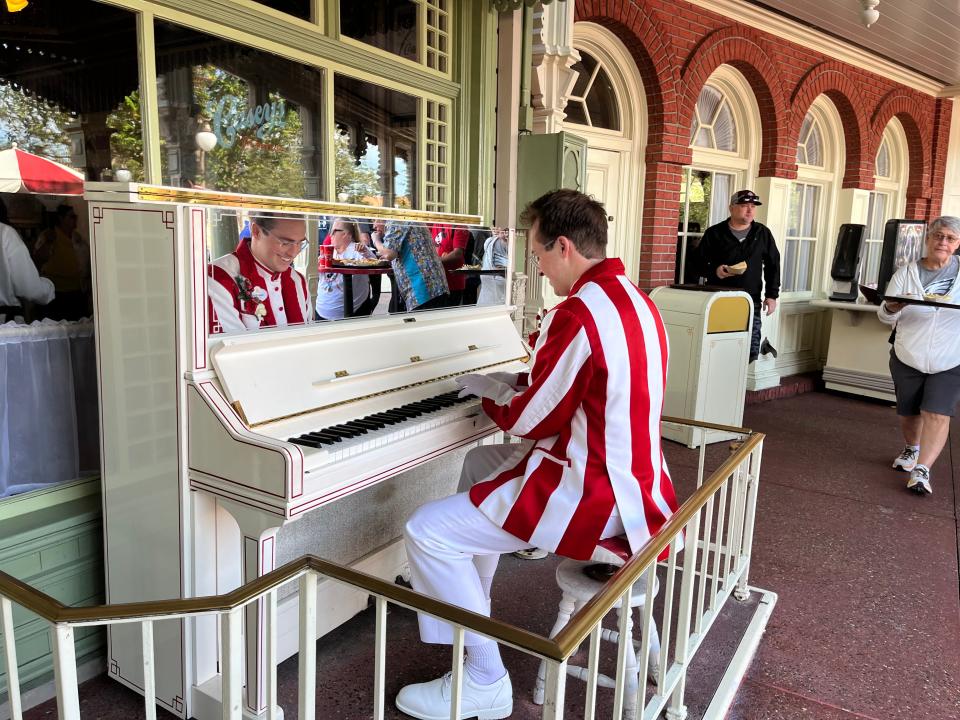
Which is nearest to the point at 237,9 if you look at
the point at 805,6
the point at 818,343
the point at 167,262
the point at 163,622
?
the point at 167,262

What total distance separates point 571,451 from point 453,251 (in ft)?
4.00

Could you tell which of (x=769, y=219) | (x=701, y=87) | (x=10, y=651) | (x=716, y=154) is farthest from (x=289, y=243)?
(x=769, y=219)

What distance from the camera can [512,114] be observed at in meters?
3.67

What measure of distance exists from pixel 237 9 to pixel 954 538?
4.15 metres

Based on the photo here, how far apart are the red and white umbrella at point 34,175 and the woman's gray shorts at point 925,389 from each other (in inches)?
178

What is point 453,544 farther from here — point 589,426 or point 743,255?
point 743,255

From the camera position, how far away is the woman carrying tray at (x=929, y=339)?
4293 millimetres

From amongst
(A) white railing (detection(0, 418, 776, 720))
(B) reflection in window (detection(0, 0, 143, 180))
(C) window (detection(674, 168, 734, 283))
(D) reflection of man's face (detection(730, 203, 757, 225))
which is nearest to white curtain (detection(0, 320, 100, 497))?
(B) reflection in window (detection(0, 0, 143, 180))

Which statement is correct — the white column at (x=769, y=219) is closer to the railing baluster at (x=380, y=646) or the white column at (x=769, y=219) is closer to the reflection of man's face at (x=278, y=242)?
the reflection of man's face at (x=278, y=242)

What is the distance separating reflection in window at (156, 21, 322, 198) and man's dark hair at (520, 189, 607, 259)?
4.26ft

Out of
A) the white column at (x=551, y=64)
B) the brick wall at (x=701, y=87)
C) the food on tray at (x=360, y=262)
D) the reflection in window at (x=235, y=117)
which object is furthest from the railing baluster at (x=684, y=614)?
the brick wall at (x=701, y=87)

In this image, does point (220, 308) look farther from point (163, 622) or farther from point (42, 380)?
point (163, 622)

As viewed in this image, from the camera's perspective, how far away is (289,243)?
2246mm

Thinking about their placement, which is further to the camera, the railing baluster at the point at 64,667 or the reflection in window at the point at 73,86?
the reflection in window at the point at 73,86
